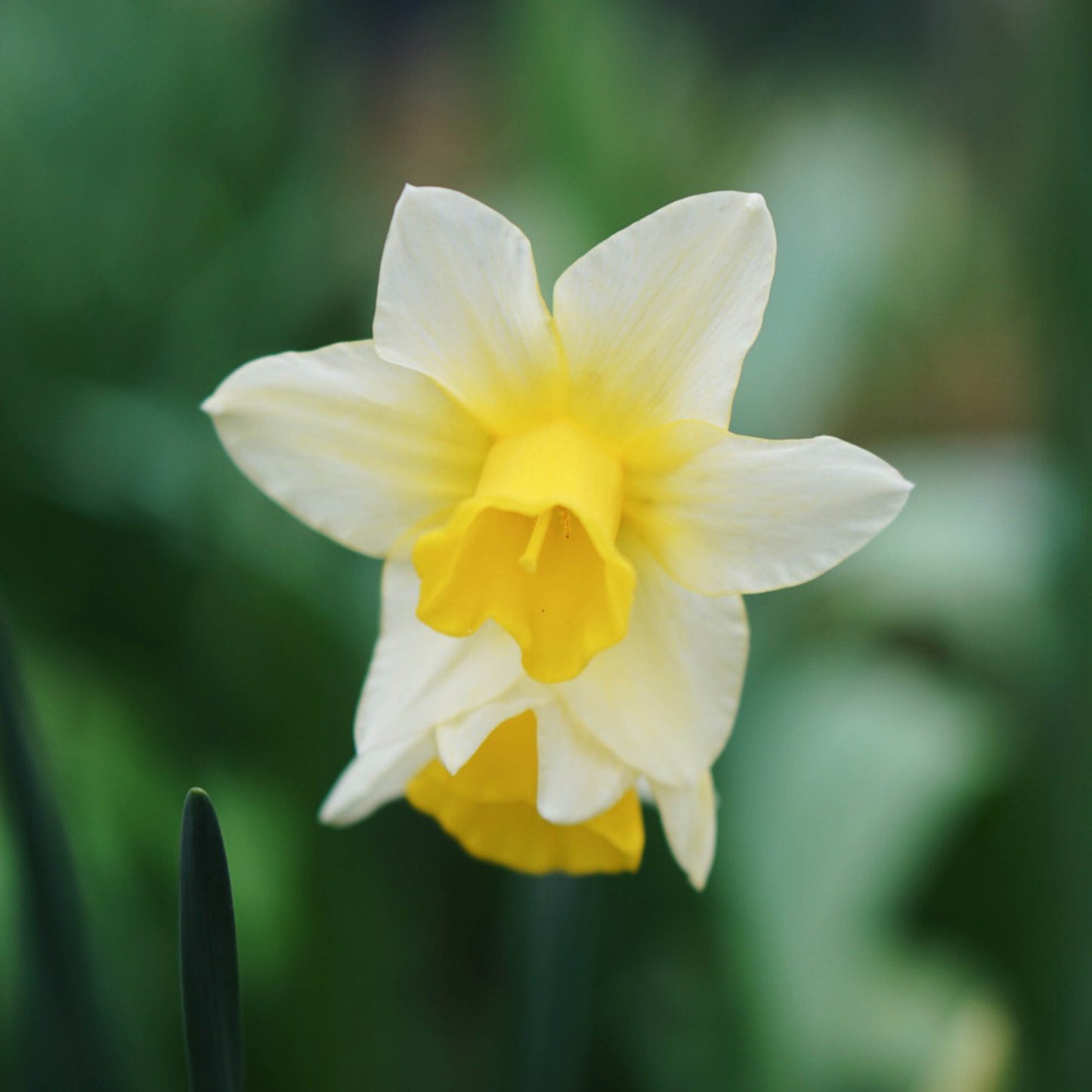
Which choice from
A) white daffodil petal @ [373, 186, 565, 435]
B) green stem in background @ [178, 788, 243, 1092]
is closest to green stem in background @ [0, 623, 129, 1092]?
green stem in background @ [178, 788, 243, 1092]

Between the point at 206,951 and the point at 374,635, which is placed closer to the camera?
the point at 206,951

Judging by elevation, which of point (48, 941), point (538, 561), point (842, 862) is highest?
point (538, 561)

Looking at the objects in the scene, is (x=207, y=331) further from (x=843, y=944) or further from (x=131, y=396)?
(x=843, y=944)

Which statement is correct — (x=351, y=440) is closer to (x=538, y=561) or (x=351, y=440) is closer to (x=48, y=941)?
(x=538, y=561)

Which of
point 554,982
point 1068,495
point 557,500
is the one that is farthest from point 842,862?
point 557,500

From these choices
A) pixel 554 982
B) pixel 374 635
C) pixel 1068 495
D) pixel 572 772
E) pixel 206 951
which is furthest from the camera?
pixel 374 635

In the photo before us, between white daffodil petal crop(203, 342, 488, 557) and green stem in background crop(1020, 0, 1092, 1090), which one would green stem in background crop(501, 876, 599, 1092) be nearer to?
white daffodil petal crop(203, 342, 488, 557)
